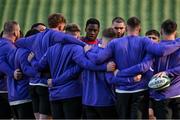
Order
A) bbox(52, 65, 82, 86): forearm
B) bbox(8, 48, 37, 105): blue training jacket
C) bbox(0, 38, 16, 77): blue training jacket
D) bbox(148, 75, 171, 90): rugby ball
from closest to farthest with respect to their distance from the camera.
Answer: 1. bbox(148, 75, 171, 90): rugby ball
2. bbox(52, 65, 82, 86): forearm
3. bbox(8, 48, 37, 105): blue training jacket
4. bbox(0, 38, 16, 77): blue training jacket

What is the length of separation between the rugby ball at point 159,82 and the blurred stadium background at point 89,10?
6.73 metres

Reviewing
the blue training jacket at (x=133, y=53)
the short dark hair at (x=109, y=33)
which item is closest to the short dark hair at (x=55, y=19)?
the short dark hair at (x=109, y=33)

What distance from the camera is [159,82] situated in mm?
6762

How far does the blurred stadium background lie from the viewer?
540 inches

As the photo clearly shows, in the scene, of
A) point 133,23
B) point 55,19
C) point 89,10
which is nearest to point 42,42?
point 55,19

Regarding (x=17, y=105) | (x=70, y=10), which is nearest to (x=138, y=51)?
(x=17, y=105)

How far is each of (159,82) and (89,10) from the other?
294 inches

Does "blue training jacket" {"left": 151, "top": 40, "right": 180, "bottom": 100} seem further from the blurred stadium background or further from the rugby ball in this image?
the blurred stadium background

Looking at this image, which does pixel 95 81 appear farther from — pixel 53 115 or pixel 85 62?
pixel 53 115

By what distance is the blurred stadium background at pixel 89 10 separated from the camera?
540 inches

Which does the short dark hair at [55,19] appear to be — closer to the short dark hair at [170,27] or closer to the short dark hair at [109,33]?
the short dark hair at [109,33]

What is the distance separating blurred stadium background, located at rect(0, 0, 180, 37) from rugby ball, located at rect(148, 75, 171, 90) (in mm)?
6729

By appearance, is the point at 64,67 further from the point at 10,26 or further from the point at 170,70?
the point at 170,70

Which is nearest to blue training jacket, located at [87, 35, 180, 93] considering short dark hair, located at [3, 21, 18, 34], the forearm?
the forearm
